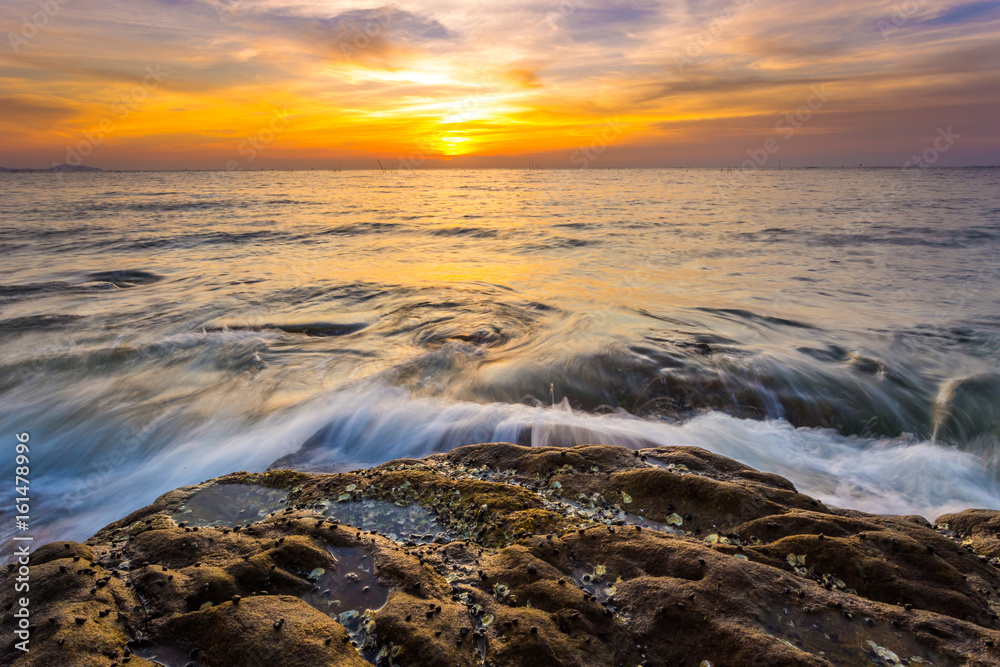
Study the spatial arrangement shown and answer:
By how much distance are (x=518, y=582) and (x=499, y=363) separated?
7.69 meters

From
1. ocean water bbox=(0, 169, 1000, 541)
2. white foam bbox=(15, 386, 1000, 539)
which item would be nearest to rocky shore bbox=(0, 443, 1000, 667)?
white foam bbox=(15, 386, 1000, 539)

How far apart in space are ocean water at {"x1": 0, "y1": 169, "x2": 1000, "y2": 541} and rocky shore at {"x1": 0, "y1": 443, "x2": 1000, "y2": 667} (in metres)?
2.76

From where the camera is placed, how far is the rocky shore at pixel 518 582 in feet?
9.27

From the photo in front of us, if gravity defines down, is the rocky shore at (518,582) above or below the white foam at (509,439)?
above

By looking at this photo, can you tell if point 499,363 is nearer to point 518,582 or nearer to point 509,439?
point 509,439

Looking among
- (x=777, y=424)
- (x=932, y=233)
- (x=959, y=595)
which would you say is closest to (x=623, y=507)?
(x=959, y=595)

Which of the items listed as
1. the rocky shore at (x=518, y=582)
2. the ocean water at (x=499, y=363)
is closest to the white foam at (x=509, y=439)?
the ocean water at (x=499, y=363)

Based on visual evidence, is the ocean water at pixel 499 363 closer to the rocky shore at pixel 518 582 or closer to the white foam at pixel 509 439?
the white foam at pixel 509 439

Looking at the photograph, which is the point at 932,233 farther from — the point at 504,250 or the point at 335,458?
the point at 335,458

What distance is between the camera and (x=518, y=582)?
3.36 m

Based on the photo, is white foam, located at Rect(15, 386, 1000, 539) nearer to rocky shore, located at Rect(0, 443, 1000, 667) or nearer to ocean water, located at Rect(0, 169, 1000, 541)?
ocean water, located at Rect(0, 169, 1000, 541)

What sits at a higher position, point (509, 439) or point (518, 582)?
point (518, 582)

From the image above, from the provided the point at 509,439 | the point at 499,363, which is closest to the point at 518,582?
the point at 509,439

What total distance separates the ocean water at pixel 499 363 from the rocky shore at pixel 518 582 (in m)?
2.76
